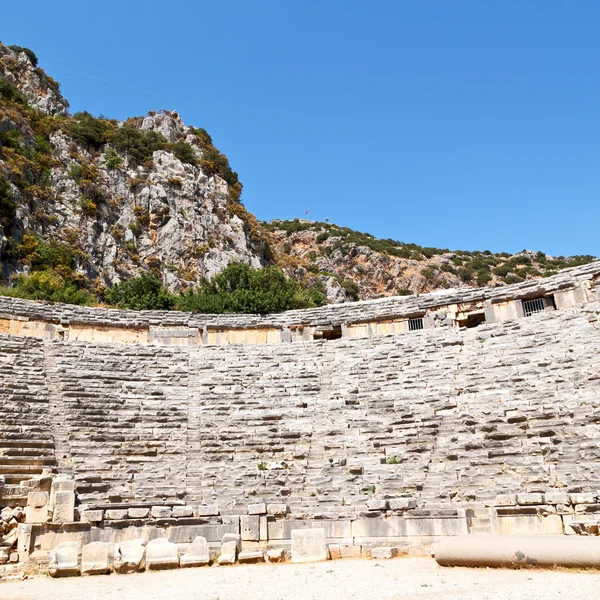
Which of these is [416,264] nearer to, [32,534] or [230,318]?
[230,318]

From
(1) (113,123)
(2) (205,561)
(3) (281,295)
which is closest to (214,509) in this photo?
(2) (205,561)

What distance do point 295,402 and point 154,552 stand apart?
6302 millimetres

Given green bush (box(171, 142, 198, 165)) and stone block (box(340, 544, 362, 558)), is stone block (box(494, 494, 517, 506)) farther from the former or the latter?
green bush (box(171, 142, 198, 165))

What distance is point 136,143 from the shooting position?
4072cm

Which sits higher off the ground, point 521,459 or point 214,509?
point 521,459

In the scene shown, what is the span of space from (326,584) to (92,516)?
5106 mm

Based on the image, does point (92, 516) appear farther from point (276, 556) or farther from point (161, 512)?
point (276, 556)

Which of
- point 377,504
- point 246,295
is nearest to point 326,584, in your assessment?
point 377,504

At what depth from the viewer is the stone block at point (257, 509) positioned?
10.5 meters

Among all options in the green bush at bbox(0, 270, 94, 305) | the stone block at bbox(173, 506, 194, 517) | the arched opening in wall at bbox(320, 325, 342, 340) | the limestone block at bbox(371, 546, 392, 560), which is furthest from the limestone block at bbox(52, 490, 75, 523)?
the green bush at bbox(0, 270, 94, 305)

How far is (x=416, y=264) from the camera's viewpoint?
5256cm

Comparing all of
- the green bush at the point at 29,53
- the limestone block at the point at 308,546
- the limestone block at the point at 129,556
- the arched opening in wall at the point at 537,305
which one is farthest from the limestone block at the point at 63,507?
the green bush at the point at 29,53

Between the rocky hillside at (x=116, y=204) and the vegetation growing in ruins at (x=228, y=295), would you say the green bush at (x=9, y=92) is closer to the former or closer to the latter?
the rocky hillside at (x=116, y=204)

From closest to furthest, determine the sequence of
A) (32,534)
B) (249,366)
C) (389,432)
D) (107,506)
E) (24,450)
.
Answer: (32,534), (107,506), (24,450), (389,432), (249,366)
